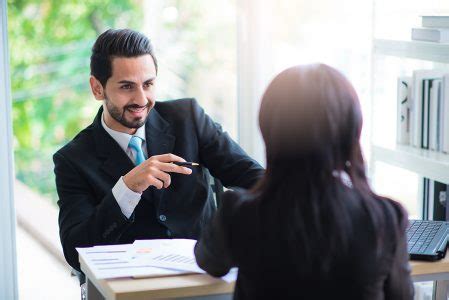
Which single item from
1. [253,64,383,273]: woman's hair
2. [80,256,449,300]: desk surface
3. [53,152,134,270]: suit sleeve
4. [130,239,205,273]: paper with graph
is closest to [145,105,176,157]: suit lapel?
[53,152,134,270]: suit sleeve

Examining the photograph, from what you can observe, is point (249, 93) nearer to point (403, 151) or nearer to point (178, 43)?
point (178, 43)

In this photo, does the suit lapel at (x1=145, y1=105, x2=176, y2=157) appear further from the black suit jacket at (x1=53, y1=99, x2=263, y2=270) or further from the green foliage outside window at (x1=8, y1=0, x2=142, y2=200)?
the green foliage outside window at (x1=8, y1=0, x2=142, y2=200)

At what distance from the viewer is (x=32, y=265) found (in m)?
4.02

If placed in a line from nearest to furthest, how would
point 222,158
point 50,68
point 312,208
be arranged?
point 312,208, point 222,158, point 50,68

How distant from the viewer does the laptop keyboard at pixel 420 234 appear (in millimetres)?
1972

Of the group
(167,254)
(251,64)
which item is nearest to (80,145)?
(167,254)

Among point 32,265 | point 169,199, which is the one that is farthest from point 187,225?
point 32,265

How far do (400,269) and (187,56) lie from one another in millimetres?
2211

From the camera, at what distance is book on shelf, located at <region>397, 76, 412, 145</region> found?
2.74m

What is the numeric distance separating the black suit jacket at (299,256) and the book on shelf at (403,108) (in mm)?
1301

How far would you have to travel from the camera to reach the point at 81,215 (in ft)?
7.54

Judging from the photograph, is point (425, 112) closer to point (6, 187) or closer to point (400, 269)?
point (400, 269)

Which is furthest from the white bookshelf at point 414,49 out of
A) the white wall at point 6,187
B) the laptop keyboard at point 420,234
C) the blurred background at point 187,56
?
the white wall at point 6,187

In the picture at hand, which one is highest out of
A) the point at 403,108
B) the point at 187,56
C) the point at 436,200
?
the point at 187,56
